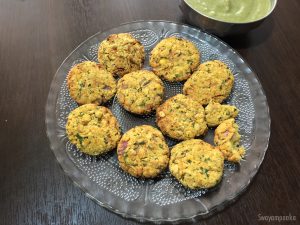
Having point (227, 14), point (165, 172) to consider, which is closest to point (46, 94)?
point (165, 172)

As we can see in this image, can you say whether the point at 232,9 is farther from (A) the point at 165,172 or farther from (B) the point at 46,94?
(B) the point at 46,94

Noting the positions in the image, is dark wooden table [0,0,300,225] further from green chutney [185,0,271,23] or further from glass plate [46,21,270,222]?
green chutney [185,0,271,23]

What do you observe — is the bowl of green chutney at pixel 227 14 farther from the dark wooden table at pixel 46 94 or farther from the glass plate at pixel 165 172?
the dark wooden table at pixel 46 94

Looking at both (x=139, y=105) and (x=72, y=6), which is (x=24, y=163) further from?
(x=72, y=6)

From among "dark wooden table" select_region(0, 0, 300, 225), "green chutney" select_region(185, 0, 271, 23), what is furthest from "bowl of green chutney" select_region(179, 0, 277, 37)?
"dark wooden table" select_region(0, 0, 300, 225)

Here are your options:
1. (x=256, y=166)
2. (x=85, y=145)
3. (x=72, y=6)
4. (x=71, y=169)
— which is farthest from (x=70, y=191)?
(x=72, y=6)

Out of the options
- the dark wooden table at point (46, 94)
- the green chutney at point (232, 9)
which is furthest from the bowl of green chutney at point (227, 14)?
the dark wooden table at point (46, 94)
